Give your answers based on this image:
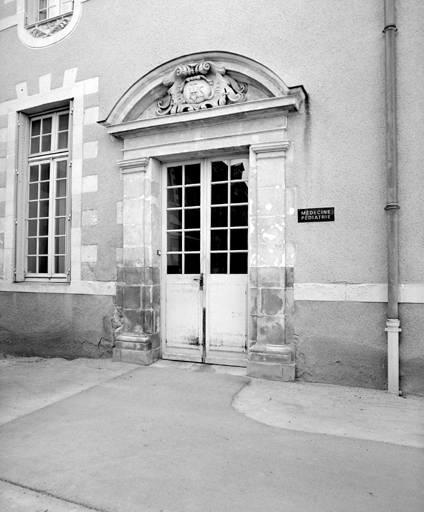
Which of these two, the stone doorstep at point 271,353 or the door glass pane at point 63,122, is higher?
the door glass pane at point 63,122

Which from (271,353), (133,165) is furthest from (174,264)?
(271,353)

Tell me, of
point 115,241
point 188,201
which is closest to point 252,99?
point 188,201

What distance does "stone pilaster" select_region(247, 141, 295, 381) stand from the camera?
4.10m

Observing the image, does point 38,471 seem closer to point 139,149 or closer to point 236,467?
point 236,467

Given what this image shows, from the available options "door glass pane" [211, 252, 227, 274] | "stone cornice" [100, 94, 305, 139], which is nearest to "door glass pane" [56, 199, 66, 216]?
"stone cornice" [100, 94, 305, 139]

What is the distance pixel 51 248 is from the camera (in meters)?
5.54

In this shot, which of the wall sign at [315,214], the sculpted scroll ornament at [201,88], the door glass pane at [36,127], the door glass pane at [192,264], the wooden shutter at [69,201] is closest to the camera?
the wall sign at [315,214]

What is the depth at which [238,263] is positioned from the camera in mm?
4566

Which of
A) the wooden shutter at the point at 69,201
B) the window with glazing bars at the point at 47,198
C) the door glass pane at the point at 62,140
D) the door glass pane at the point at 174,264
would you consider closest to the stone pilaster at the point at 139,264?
the door glass pane at the point at 174,264

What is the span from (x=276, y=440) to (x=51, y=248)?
13.6 feet

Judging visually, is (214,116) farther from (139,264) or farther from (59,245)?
(59,245)

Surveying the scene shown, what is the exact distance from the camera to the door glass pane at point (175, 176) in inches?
194

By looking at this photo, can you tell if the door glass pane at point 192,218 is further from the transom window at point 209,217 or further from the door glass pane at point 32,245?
the door glass pane at point 32,245

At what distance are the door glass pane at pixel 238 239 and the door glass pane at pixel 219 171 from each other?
64 centimetres
